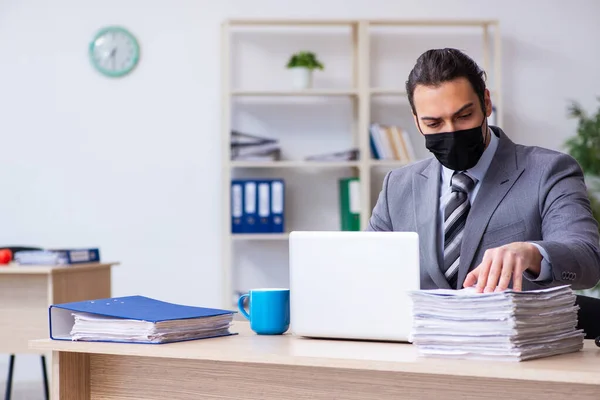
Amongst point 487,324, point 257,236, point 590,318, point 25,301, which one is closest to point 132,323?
point 487,324

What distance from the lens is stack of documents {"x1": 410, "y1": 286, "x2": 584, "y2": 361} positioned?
4.24 feet

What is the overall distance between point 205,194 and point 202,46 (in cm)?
83

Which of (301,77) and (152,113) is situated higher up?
(301,77)

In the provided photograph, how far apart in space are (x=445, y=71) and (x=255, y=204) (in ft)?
8.80

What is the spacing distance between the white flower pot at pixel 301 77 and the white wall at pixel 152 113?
0.31 m

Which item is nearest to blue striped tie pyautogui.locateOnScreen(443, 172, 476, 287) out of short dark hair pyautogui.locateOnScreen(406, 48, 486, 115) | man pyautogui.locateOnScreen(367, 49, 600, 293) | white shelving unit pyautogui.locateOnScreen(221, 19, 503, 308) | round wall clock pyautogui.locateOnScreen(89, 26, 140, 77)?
man pyautogui.locateOnScreen(367, 49, 600, 293)

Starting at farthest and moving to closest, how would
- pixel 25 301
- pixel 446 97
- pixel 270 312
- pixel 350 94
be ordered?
pixel 350 94
pixel 25 301
pixel 446 97
pixel 270 312

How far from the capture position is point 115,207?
4820 mm

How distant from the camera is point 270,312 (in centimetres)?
173

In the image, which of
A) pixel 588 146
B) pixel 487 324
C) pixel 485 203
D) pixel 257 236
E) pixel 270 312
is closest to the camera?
pixel 487 324

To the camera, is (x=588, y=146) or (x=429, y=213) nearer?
(x=429, y=213)

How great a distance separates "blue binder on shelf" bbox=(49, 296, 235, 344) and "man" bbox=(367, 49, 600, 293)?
0.60 meters

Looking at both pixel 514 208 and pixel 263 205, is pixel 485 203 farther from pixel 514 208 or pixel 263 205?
pixel 263 205

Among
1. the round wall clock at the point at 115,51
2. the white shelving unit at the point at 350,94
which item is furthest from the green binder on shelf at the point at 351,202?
the round wall clock at the point at 115,51
